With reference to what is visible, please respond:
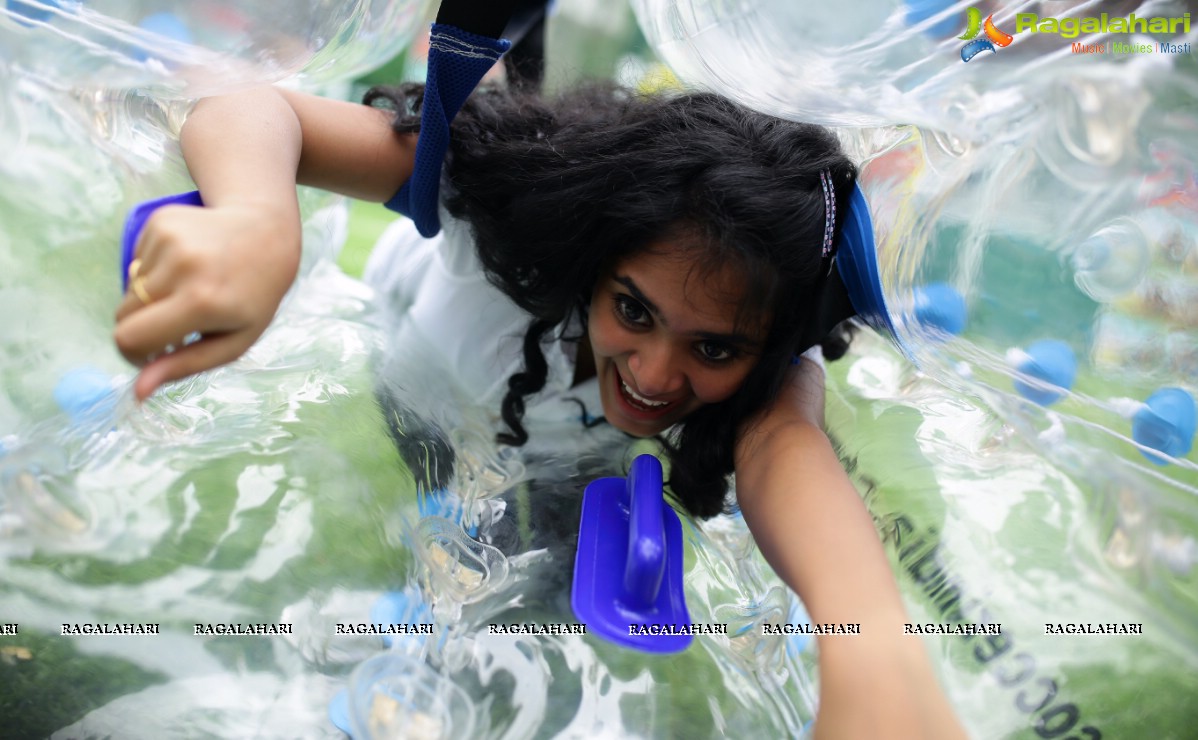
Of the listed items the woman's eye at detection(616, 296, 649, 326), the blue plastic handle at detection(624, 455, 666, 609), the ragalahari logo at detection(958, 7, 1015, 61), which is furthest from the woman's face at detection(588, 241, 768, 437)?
the ragalahari logo at detection(958, 7, 1015, 61)

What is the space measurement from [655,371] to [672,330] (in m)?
0.04

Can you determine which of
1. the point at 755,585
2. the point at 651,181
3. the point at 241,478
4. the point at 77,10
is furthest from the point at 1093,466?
the point at 77,10

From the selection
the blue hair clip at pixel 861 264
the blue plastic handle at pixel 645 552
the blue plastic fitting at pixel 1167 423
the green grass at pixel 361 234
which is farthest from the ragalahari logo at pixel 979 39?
the green grass at pixel 361 234

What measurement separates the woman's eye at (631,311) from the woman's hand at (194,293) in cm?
32

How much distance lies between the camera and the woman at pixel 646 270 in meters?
0.50

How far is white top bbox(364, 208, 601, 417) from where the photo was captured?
3.16 feet

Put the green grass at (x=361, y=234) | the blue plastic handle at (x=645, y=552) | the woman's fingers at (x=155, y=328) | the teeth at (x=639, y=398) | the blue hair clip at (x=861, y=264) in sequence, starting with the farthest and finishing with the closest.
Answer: the green grass at (x=361, y=234), the teeth at (x=639, y=398), the blue hair clip at (x=861, y=264), the blue plastic handle at (x=645, y=552), the woman's fingers at (x=155, y=328)

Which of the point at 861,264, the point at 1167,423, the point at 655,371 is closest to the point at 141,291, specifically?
the point at 655,371

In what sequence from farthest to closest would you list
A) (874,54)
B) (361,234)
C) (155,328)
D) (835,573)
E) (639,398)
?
1. (361,234)
2. (639,398)
3. (874,54)
4. (835,573)
5. (155,328)

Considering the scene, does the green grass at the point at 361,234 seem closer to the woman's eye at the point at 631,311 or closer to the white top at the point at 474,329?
the white top at the point at 474,329

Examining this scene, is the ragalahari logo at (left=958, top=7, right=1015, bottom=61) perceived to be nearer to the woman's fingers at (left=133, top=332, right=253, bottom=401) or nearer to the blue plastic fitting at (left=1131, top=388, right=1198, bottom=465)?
the blue plastic fitting at (left=1131, top=388, right=1198, bottom=465)

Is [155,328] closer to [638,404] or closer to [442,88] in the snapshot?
[442,88]

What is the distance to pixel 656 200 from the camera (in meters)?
0.74

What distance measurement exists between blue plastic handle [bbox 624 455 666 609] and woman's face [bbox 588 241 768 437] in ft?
0.38
